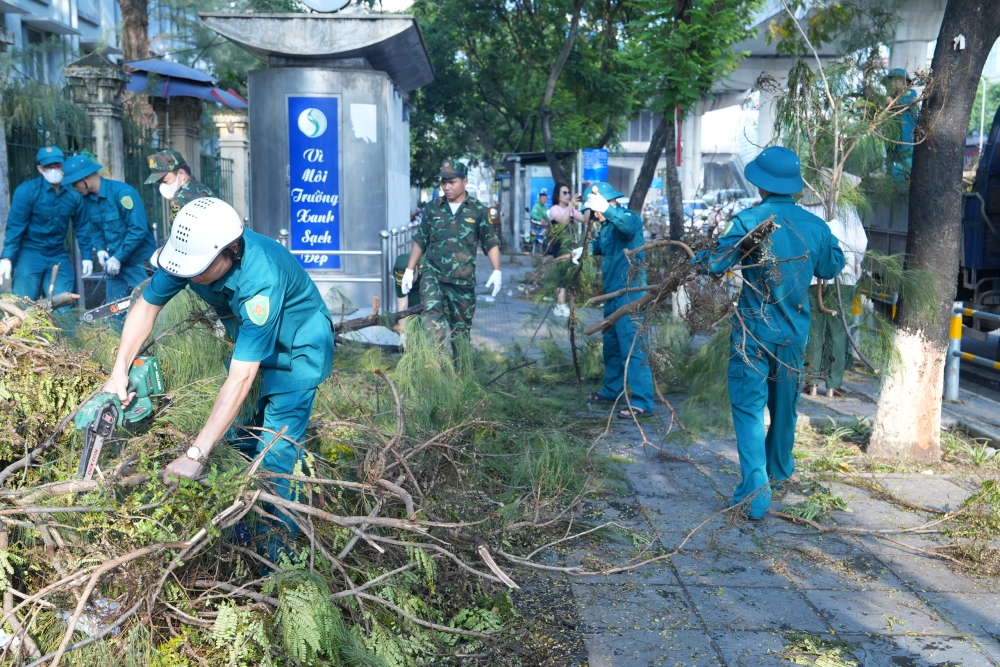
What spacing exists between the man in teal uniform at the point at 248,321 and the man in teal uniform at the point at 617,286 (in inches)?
125

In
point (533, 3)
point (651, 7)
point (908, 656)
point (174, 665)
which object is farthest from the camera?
point (533, 3)

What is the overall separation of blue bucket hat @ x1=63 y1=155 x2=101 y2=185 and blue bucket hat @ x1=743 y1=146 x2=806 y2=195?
559cm

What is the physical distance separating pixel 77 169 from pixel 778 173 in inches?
228

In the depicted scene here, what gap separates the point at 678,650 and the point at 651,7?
923 centimetres

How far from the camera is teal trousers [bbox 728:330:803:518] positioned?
4645 millimetres

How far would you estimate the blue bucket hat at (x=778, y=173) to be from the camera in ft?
15.3

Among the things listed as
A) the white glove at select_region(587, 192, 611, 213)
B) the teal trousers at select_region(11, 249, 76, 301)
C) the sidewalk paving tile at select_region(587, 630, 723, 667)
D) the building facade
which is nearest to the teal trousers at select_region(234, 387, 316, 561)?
the sidewalk paving tile at select_region(587, 630, 723, 667)

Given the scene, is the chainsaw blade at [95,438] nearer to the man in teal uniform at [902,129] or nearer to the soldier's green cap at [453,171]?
the soldier's green cap at [453,171]

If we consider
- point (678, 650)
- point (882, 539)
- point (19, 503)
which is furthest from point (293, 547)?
point (882, 539)

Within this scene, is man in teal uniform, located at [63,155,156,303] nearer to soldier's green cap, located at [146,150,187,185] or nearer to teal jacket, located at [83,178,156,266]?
teal jacket, located at [83,178,156,266]

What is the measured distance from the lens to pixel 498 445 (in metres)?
5.04

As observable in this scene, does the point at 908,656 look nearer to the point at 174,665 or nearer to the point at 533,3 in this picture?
the point at 174,665

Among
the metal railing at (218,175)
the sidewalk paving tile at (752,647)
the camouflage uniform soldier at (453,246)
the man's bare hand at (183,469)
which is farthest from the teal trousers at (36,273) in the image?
the metal railing at (218,175)

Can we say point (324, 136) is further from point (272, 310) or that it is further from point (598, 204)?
point (272, 310)
